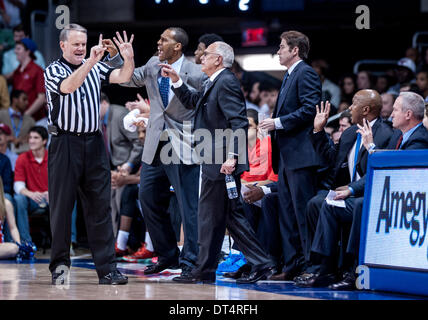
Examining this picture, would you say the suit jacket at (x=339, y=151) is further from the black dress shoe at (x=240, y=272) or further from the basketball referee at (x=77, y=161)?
the basketball referee at (x=77, y=161)

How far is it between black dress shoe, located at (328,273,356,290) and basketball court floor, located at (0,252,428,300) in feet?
0.37

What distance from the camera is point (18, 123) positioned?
34.8 ft

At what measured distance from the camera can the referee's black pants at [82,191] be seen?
565 cm

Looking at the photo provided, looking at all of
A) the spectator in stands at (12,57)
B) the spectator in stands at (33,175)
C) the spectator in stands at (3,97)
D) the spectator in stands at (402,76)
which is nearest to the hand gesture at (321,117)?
the spectator in stands at (402,76)

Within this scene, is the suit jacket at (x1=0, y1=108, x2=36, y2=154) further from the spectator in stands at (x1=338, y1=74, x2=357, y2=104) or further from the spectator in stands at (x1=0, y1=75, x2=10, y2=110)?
the spectator in stands at (x1=338, y1=74, x2=357, y2=104)

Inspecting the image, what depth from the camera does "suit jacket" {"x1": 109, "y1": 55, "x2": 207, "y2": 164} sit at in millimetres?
6492

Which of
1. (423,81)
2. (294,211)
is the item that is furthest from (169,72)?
(423,81)

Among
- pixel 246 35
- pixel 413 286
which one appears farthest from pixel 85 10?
pixel 413 286

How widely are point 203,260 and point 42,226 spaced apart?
13.9 feet

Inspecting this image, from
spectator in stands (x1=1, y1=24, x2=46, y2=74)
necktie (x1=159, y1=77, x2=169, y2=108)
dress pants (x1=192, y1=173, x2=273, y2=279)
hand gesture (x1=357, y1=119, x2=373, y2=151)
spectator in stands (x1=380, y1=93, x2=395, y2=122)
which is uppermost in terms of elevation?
spectator in stands (x1=1, y1=24, x2=46, y2=74)

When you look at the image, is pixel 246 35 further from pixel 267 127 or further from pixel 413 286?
pixel 413 286

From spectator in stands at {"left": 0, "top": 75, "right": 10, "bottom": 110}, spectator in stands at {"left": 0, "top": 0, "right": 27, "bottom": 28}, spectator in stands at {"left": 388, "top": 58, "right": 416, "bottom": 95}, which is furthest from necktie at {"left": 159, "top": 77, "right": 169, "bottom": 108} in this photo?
spectator in stands at {"left": 0, "top": 0, "right": 27, "bottom": 28}
